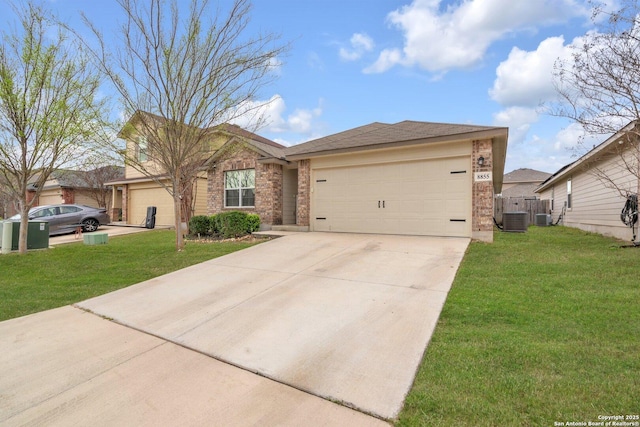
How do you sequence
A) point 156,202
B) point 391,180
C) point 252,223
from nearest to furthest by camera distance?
point 391,180 < point 252,223 < point 156,202

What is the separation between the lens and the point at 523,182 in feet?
109

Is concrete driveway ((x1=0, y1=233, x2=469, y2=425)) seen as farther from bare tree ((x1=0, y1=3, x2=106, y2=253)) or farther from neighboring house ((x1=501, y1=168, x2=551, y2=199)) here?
neighboring house ((x1=501, y1=168, x2=551, y2=199))

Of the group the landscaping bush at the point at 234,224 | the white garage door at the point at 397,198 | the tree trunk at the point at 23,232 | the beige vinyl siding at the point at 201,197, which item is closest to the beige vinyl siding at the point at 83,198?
the beige vinyl siding at the point at 201,197

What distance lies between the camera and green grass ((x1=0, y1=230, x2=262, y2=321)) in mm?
5160

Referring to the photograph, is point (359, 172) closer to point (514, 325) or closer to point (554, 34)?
point (554, 34)

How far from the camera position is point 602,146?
982cm

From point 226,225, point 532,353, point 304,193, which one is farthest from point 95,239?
point 532,353

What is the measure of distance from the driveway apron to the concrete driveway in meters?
0.01

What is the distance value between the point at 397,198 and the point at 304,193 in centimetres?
333

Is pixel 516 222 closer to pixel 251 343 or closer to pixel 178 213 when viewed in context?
pixel 178 213

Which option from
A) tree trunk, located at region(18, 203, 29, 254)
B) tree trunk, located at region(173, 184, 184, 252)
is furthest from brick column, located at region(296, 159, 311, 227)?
tree trunk, located at region(18, 203, 29, 254)

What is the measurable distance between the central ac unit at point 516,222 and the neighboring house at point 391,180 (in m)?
1.94

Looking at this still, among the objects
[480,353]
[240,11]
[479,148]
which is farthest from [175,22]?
[480,353]

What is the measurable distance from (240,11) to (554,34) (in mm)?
8240
